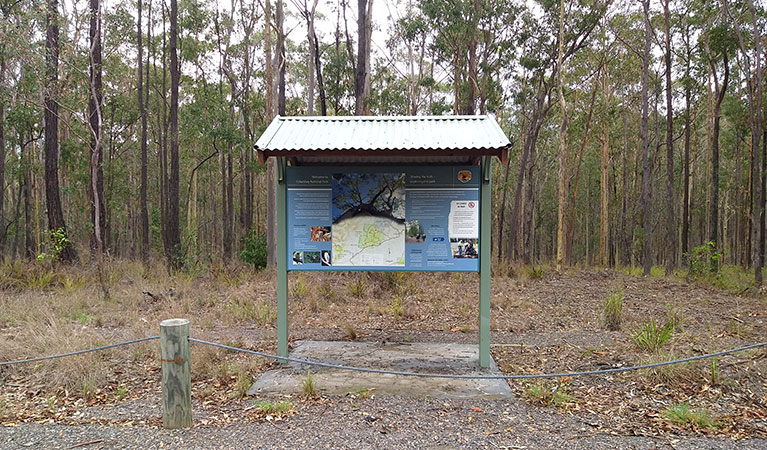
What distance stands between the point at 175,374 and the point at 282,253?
6.55 feet

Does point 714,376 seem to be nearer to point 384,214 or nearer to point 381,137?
point 384,214

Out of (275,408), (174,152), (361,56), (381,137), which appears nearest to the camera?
(275,408)

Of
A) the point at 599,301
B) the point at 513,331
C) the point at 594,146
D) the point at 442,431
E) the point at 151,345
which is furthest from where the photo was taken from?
the point at 594,146

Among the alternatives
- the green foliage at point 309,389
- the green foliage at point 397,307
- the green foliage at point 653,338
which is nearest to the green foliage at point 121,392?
the green foliage at point 309,389

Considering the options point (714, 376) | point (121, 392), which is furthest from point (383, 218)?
point (714, 376)

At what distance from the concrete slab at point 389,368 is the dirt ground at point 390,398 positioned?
23cm

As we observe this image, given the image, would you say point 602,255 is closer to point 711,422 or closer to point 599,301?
point 599,301

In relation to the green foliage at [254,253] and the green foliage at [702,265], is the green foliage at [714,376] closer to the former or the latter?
the green foliage at [702,265]

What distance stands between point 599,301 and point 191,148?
28.2 meters

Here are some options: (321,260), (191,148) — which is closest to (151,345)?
(321,260)

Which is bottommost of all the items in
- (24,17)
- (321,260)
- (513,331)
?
(513,331)

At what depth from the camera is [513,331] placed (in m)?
7.73

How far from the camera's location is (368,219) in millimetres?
5602

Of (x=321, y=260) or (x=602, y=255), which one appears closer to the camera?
(x=321, y=260)
